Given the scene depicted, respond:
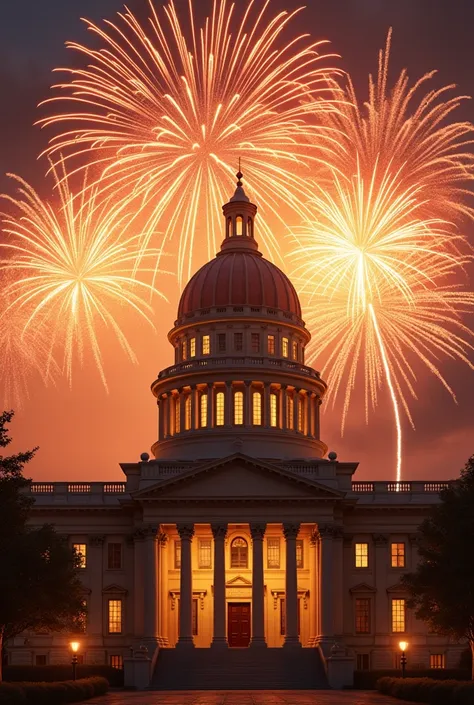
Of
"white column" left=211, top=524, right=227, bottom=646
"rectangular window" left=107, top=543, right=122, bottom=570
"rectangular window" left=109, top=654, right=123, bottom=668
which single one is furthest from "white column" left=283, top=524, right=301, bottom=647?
"rectangular window" left=107, top=543, right=122, bottom=570

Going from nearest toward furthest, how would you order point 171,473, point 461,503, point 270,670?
point 461,503 < point 270,670 < point 171,473

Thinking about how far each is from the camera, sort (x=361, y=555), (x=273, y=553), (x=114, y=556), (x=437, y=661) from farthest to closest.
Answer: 1. (x=114, y=556)
2. (x=361, y=555)
3. (x=273, y=553)
4. (x=437, y=661)

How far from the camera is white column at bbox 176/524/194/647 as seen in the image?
85375mm

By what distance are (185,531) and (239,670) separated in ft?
38.1

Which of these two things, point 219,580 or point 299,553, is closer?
point 219,580

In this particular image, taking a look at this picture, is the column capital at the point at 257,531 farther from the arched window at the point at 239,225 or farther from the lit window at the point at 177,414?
the arched window at the point at 239,225

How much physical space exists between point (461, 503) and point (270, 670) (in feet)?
77.2

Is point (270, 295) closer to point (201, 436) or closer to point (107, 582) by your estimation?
point (201, 436)

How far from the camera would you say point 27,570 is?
57.6 meters

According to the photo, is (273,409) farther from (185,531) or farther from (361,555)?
(185,531)

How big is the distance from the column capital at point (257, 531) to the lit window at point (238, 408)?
1463cm

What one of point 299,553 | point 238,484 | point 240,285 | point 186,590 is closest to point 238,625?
point 299,553

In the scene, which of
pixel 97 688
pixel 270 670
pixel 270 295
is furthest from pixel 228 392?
pixel 97 688

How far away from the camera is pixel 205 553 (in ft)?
303
